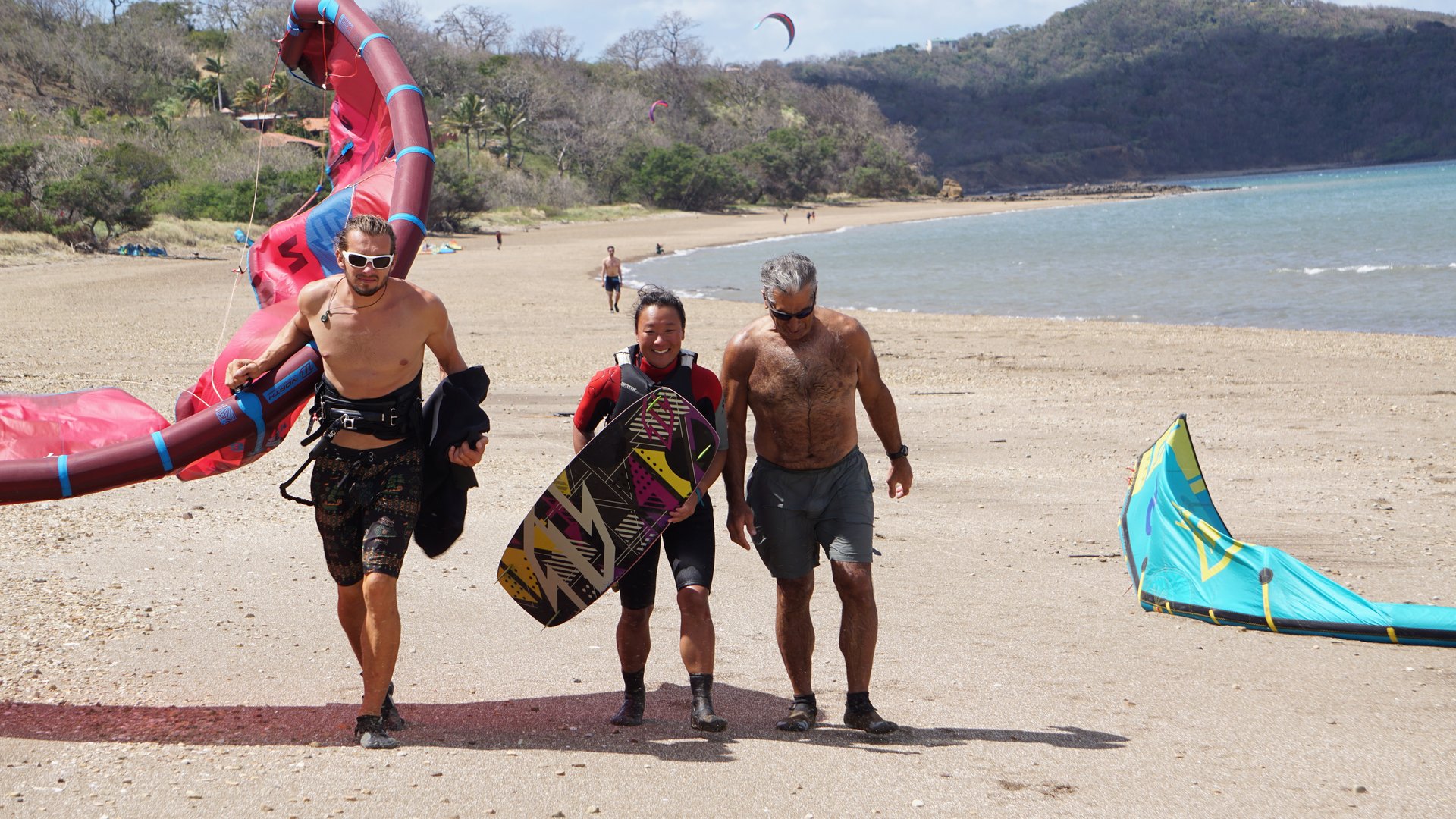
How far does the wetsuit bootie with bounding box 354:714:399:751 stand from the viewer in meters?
4.33

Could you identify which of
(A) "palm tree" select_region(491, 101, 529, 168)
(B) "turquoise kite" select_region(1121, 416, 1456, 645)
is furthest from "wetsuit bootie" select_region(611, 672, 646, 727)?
(A) "palm tree" select_region(491, 101, 529, 168)

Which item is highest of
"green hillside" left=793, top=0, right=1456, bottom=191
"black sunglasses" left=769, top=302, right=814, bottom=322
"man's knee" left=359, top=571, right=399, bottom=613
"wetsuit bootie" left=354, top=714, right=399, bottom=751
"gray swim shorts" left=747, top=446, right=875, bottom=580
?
"green hillside" left=793, top=0, right=1456, bottom=191

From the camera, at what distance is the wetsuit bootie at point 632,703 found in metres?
4.76

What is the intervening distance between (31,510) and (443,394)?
4422 mm

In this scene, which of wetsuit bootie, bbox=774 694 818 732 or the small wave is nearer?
wetsuit bootie, bbox=774 694 818 732

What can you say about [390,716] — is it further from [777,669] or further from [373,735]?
[777,669]

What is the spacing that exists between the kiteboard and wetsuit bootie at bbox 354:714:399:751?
2.40 ft

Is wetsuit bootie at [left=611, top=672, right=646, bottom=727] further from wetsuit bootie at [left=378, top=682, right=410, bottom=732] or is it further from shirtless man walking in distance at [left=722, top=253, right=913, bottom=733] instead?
wetsuit bootie at [left=378, top=682, right=410, bottom=732]

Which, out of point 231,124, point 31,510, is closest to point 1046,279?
point 31,510

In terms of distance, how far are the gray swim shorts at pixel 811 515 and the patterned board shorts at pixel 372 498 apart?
1290 millimetres

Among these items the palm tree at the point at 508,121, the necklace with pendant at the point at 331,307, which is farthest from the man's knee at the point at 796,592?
the palm tree at the point at 508,121

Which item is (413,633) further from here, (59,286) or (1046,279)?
(1046,279)

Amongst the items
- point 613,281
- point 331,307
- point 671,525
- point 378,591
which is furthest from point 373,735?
point 613,281

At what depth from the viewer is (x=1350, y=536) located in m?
7.78
